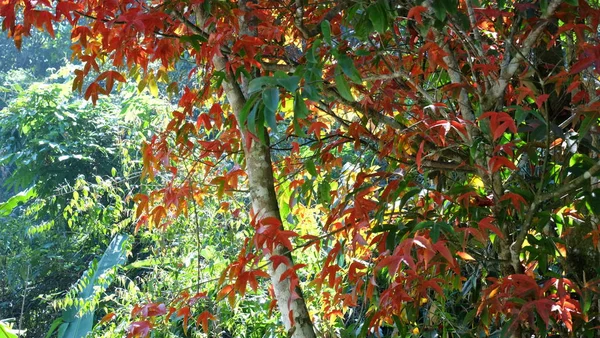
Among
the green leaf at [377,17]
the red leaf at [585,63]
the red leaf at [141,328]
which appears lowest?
the red leaf at [141,328]

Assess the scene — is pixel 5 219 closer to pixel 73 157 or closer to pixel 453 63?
pixel 73 157

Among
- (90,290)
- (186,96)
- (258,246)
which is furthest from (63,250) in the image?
(258,246)

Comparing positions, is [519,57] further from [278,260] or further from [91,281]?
[91,281]

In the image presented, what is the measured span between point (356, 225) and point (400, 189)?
0.12 metres

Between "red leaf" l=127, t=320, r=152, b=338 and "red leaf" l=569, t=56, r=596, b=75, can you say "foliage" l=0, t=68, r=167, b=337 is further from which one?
"red leaf" l=569, t=56, r=596, b=75

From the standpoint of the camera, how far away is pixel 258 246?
54.3 inches

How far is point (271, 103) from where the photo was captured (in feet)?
3.21

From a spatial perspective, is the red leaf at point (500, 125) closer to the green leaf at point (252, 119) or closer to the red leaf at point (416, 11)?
the red leaf at point (416, 11)

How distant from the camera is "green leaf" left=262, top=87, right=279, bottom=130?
974 mm

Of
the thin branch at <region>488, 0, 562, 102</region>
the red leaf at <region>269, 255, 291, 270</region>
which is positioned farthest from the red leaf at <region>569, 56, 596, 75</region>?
the red leaf at <region>269, 255, 291, 270</region>

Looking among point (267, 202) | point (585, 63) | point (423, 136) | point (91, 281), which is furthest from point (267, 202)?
point (91, 281)

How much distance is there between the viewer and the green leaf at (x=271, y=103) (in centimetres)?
97

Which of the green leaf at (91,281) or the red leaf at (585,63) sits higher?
the green leaf at (91,281)

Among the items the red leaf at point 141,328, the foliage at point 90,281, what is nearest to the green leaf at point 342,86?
the red leaf at point 141,328
